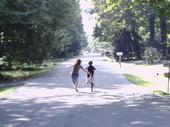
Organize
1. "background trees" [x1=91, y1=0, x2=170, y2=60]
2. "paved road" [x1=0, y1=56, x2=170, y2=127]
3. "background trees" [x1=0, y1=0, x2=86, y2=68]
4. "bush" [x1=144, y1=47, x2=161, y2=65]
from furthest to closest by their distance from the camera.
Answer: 1. "background trees" [x1=91, y1=0, x2=170, y2=60]
2. "bush" [x1=144, y1=47, x2=161, y2=65]
3. "background trees" [x1=0, y1=0, x2=86, y2=68]
4. "paved road" [x1=0, y1=56, x2=170, y2=127]

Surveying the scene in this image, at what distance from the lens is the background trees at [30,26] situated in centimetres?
3781

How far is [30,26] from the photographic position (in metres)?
39.6

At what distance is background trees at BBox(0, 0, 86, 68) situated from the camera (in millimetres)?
37812

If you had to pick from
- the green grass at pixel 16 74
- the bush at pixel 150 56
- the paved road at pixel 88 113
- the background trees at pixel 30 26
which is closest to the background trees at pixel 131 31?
the bush at pixel 150 56

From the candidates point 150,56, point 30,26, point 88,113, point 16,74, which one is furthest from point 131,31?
point 88,113

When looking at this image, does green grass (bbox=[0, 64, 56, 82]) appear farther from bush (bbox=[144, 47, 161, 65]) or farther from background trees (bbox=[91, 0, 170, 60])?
background trees (bbox=[91, 0, 170, 60])

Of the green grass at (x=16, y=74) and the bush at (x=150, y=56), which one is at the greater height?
the bush at (x=150, y=56)

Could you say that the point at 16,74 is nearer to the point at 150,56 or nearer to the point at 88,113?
the point at 150,56

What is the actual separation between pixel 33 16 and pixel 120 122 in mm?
26430

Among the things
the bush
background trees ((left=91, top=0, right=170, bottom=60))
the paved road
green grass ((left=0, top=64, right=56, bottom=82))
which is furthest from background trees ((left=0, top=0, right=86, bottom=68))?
background trees ((left=91, top=0, right=170, bottom=60))

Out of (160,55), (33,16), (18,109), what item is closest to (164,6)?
Answer: (18,109)

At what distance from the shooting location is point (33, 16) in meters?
38.3

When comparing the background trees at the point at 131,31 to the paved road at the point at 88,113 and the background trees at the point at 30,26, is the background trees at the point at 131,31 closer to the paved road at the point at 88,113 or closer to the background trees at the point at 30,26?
the background trees at the point at 30,26

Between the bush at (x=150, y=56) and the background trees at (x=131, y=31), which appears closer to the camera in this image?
the bush at (x=150, y=56)
